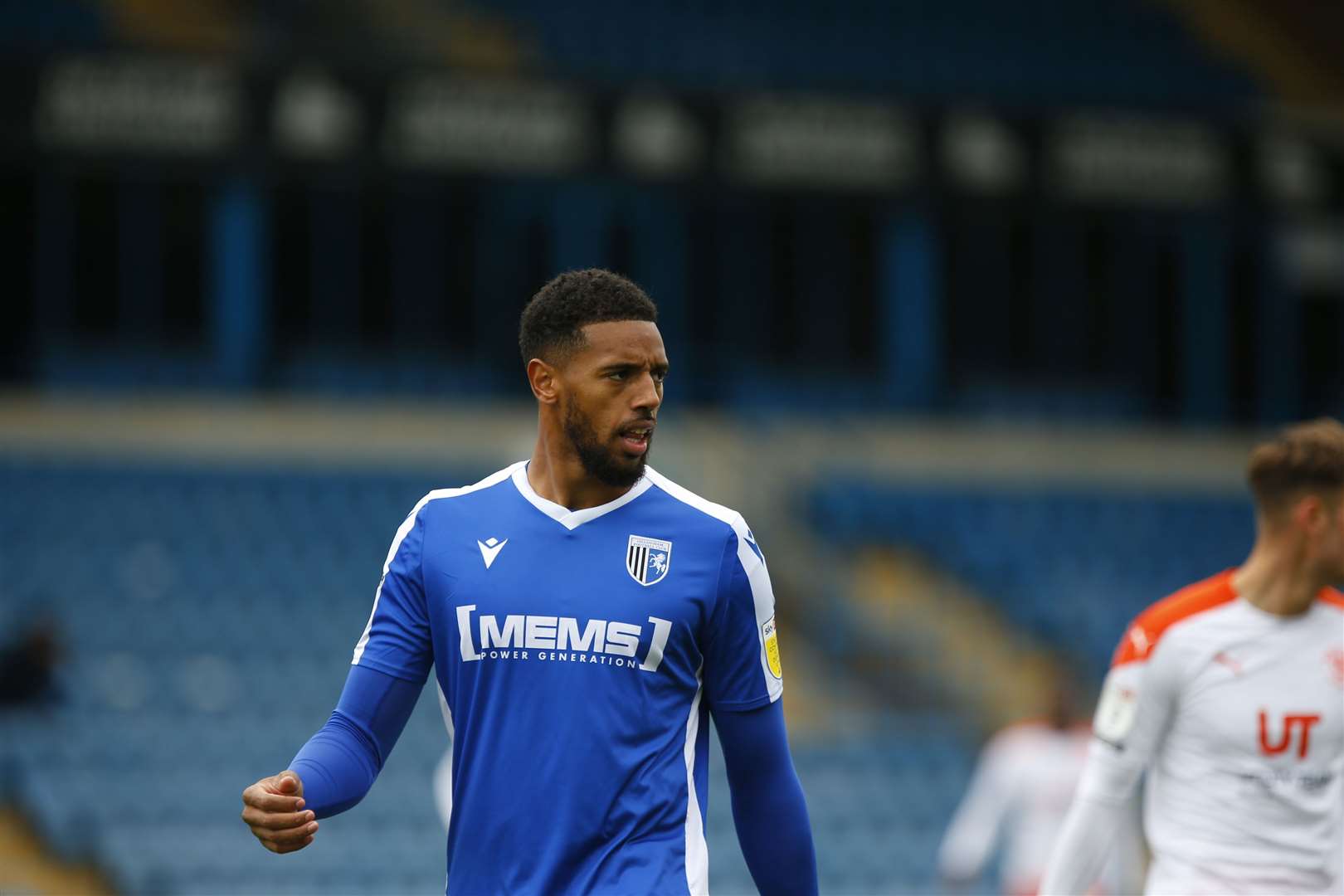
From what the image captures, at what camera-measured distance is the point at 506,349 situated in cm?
1964

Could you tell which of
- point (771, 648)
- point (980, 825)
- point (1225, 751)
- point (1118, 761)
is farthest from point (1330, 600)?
point (980, 825)

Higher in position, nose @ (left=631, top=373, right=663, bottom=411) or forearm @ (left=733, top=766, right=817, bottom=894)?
nose @ (left=631, top=373, right=663, bottom=411)

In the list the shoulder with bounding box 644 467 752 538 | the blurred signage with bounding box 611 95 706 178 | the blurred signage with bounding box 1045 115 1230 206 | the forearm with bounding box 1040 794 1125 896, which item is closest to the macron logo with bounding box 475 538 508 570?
the shoulder with bounding box 644 467 752 538

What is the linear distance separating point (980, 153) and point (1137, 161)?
176 centimetres

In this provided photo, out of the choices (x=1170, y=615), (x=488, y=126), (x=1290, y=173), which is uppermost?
(x=488, y=126)

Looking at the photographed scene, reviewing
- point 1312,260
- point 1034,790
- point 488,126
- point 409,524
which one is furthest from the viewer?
point 1312,260

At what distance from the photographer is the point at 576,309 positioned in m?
3.71

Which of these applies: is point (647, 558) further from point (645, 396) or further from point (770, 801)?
point (770, 801)

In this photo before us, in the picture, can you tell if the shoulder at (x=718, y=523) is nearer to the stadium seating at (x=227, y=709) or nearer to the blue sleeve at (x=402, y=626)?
the blue sleeve at (x=402, y=626)

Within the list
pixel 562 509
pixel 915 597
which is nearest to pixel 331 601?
pixel 915 597

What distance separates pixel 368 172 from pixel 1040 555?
746 centimetres

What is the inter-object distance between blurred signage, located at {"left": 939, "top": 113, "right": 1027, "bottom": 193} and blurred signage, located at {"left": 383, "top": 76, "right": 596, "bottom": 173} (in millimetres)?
3778

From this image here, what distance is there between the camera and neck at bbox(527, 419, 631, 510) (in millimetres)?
3752

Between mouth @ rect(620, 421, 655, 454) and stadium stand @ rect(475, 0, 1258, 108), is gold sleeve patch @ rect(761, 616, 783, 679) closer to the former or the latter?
mouth @ rect(620, 421, 655, 454)
